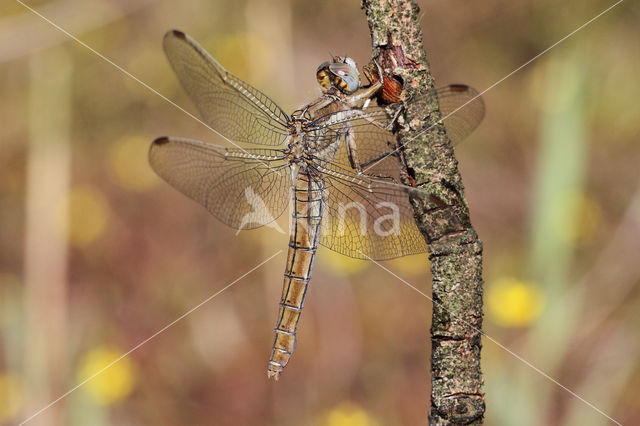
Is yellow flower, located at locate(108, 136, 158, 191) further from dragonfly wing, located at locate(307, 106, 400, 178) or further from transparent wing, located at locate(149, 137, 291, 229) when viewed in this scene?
dragonfly wing, located at locate(307, 106, 400, 178)

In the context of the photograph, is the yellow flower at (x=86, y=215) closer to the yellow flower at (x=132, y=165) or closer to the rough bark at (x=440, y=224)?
the yellow flower at (x=132, y=165)

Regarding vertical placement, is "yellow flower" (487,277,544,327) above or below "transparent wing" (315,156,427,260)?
below

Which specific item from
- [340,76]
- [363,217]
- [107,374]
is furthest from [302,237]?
[107,374]

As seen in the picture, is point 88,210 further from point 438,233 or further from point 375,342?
point 438,233

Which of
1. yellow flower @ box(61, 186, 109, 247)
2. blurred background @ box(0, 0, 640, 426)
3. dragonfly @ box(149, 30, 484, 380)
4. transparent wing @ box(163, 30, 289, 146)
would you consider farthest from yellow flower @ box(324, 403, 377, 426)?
yellow flower @ box(61, 186, 109, 247)

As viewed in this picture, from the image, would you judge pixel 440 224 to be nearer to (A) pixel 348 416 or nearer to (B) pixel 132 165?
(A) pixel 348 416

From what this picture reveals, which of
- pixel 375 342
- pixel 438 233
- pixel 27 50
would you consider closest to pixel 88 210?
pixel 27 50
